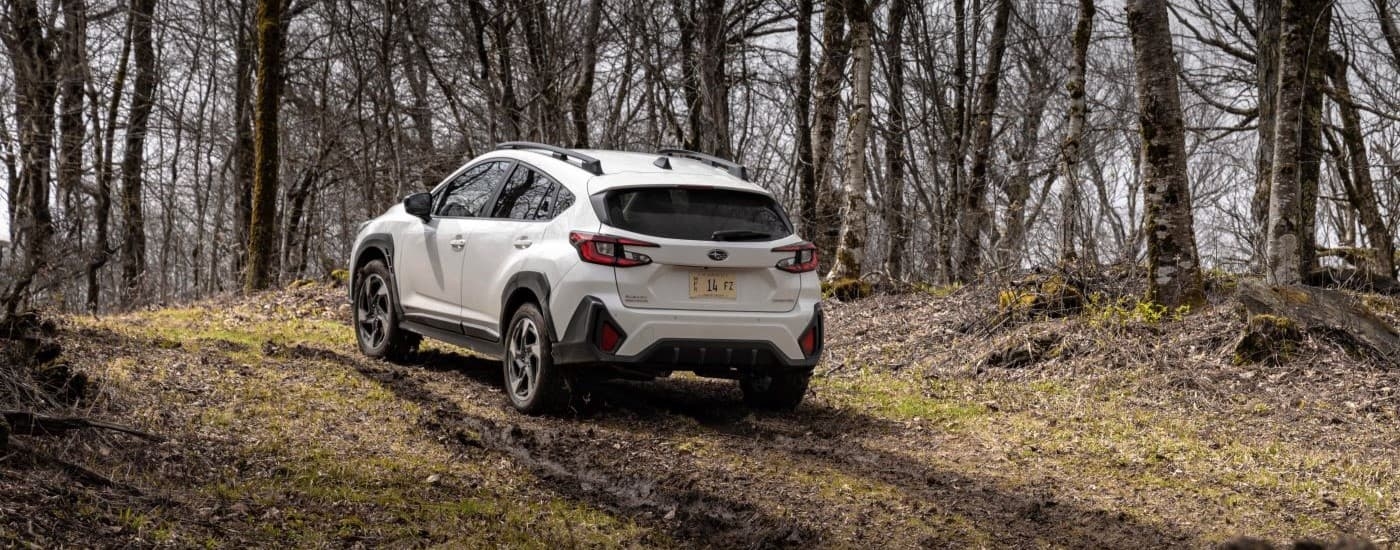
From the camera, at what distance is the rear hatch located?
264 inches

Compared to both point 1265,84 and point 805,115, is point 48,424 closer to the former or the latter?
point 805,115

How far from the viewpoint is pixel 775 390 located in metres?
7.73

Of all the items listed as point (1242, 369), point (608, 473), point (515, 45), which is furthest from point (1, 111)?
point (1242, 369)

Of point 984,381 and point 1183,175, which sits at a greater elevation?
point 1183,175

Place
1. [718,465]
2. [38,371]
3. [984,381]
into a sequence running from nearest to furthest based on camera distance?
[38,371]
[718,465]
[984,381]

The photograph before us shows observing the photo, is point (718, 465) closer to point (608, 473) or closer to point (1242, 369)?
point (608, 473)

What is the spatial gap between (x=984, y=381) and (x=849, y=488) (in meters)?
4.02

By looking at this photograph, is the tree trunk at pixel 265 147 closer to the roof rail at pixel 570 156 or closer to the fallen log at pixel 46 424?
the roof rail at pixel 570 156

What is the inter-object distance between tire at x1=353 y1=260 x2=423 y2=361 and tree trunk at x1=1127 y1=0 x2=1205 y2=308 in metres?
6.35

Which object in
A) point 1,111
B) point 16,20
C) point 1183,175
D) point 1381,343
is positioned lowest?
point 1381,343

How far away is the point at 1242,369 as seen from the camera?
867 centimetres

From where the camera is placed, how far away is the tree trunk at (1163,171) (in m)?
9.92

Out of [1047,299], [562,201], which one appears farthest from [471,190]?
[1047,299]

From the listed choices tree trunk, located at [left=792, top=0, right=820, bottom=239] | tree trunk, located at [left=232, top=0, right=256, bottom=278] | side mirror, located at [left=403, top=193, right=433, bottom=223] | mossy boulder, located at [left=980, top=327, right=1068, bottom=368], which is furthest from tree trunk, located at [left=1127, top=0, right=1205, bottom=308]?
tree trunk, located at [left=232, top=0, right=256, bottom=278]
